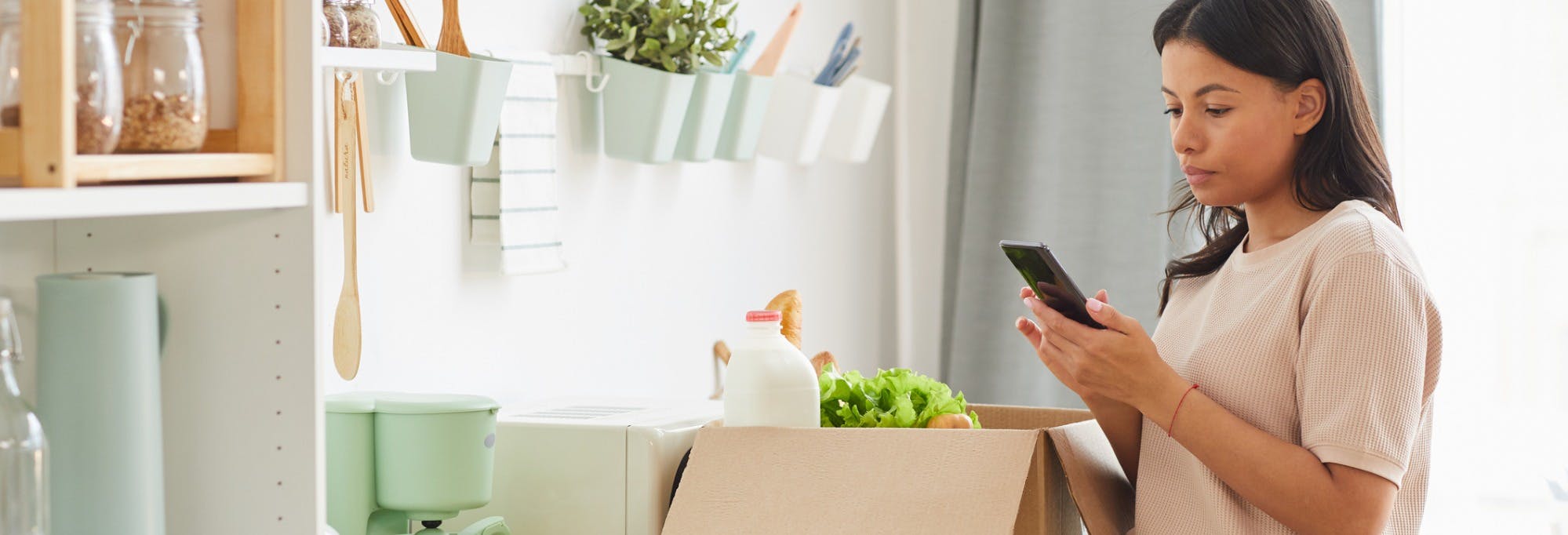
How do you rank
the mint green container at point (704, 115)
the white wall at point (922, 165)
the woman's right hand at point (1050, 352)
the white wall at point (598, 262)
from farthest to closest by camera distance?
the white wall at point (922, 165) → the mint green container at point (704, 115) → the white wall at point (598, 262) → the woman's right hand at point (1050, 352)

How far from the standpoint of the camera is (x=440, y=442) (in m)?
1.24

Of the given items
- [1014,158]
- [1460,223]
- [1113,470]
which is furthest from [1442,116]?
[1113,470]

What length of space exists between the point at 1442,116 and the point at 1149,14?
0.58 meters

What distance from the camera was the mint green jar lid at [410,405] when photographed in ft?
4.06

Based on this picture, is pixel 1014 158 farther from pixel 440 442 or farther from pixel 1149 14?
pixel 440 442

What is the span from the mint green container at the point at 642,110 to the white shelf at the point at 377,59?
0.48 m

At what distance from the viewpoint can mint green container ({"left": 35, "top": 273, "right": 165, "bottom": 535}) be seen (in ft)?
2.73

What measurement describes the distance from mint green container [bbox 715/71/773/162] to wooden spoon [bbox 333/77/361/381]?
0.78 m

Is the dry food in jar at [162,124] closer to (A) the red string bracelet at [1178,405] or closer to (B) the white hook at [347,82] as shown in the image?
(B) the white hook at [347,82]

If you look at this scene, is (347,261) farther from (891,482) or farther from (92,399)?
(891,482)

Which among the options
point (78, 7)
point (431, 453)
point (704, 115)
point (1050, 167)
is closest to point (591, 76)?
point (704, 115)

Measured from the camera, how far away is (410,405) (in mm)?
1246

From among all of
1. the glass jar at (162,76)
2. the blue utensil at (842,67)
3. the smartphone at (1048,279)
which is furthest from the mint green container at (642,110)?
the glass jar at (162,76)

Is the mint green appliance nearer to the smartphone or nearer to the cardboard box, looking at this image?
the cardboard box
